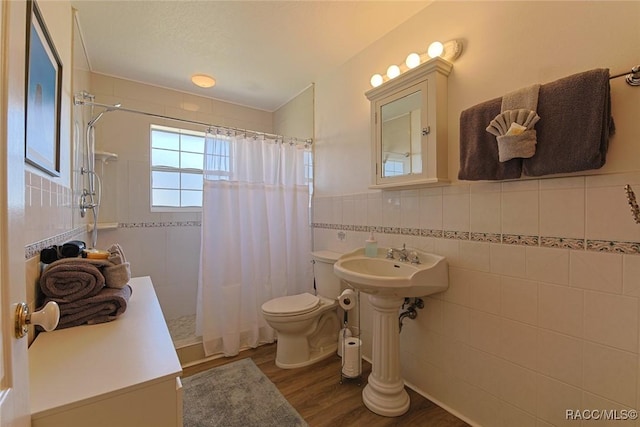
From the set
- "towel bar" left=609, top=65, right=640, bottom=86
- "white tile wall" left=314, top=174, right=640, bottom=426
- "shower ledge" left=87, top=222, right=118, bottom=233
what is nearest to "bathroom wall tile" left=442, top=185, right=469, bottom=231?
"white tile wall" left=314, top=174, right=640, bottom=426

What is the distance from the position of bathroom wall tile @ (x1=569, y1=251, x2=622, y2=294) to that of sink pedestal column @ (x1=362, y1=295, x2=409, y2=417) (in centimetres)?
80

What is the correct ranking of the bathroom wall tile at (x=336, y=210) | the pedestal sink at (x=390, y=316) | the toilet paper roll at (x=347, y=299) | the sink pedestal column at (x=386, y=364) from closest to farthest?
the pedestal sink at (x=390, y=316), the sink pedestal column at (x=386, y=364), the toilet paper roll at (x=347, y=299), the bathroom wall tile at (x=336, y=210)

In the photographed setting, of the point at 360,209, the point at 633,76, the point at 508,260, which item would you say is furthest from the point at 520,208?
the point at 360,209

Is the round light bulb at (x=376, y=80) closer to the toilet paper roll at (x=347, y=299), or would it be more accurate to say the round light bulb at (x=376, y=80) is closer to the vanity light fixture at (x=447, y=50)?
the vanity light fixture at (x=447, y=50)

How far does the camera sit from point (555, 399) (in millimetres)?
1198

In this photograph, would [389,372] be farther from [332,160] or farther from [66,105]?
[66,105]

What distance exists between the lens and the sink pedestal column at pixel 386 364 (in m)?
1.60

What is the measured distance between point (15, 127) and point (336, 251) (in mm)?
2100

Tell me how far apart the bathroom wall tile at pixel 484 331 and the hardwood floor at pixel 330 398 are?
47 centimetres

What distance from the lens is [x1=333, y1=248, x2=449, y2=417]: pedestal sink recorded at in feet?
4.88

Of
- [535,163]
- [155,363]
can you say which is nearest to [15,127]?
[155,363]

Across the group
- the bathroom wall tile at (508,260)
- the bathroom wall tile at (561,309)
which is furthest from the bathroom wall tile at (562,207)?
the bathroom wall tile at (561,309)

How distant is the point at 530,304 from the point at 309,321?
1.37m

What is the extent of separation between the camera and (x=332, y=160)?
2496mm
